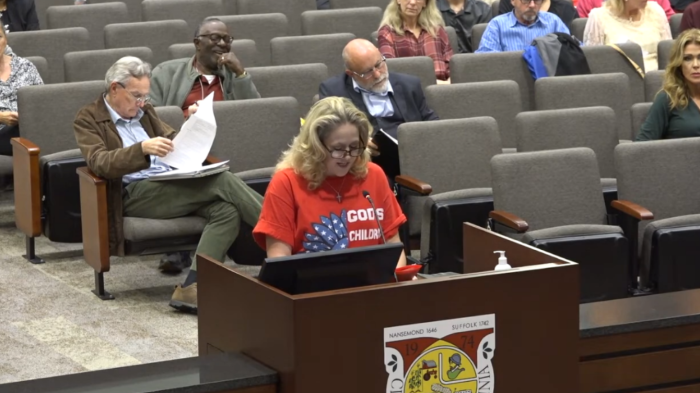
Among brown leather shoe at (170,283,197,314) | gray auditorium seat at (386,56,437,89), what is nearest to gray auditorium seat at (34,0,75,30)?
gray auditorium seat at (386,56,437,89)

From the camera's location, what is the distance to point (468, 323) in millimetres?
2107

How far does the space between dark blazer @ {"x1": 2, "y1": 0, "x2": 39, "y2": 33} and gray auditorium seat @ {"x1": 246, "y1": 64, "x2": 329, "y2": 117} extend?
5.00 ft

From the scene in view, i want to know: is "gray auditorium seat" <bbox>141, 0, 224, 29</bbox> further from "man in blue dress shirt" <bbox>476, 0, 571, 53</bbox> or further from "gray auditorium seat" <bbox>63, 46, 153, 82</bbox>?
"man in blue dress shirt" <bbox>476, 0, 571, 53</bbox>

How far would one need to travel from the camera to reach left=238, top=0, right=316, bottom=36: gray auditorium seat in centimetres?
633

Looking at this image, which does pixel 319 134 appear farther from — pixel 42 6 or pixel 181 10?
pixel 42 6

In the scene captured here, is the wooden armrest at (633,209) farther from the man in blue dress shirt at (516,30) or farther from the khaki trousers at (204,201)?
the man in blue dress shirt at (516,30)

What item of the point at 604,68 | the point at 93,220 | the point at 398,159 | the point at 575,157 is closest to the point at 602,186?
the point at 575,157

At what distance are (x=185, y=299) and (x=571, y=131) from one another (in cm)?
159

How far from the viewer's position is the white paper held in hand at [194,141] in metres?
3.94

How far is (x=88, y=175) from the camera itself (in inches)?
156

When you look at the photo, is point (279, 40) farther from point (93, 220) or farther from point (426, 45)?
point (93, 220)

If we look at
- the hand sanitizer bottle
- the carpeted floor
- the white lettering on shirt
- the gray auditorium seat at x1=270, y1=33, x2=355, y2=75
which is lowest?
the carpeted floor

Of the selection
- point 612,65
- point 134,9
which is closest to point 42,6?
point 134,9

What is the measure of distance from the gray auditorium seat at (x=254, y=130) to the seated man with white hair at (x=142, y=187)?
0.37 metres
